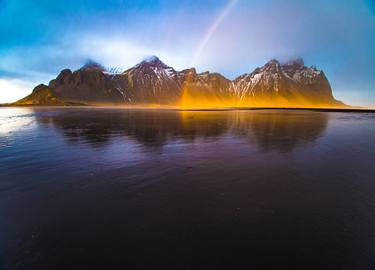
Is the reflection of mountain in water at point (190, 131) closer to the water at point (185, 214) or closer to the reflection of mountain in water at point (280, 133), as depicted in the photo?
the reflection of mountain in water at point (280, 133)

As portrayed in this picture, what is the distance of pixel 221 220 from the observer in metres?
7.62

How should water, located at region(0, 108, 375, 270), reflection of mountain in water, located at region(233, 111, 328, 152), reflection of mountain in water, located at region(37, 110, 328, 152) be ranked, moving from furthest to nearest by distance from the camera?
reflection of mountain in water, located at region(37, 110, 328, 152) < reflection of mountain in water, located at region(233, 111, 328, 152) < water, located at region(0, 108, 375, 270)

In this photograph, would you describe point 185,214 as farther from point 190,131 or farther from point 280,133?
point 280,133

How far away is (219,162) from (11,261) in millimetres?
11921

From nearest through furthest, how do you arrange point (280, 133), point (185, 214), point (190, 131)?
point (185, 214) < point (280, 133) < point (190, 131)

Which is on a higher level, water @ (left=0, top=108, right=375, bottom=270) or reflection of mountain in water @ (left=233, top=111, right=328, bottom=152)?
reflection of mountain in water @ (left=233, top=111, right=328, bottom=152)

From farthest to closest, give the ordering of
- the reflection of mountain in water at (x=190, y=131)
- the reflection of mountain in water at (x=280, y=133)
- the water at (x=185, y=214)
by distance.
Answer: the reflection of mountain in water at (x=190, y=131) < the reflection of mountain in water at (x=280, y=133) < the water at (x=185, y=214)

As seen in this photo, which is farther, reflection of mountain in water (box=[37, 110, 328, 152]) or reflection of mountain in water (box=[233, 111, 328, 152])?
reflection of mountain in water (box=[37, 110, 328, 152])

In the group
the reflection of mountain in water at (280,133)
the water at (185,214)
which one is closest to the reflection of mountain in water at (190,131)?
the reflection of mountain in water at (280,133)

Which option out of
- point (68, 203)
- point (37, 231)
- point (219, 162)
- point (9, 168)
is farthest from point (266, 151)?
point (9, 168)

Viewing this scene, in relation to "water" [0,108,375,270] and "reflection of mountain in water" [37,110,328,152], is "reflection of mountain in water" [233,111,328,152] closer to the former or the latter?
"reflection of mountain in water" [37,110,328,152]

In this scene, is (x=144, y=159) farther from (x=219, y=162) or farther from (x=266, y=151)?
(x=266, y=151)

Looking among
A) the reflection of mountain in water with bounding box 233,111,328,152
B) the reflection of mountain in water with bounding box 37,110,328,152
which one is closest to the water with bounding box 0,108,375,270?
the reflection of mountain in water with bounding box 233,111,328,152

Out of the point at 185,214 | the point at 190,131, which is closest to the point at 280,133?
the point at 190,131
